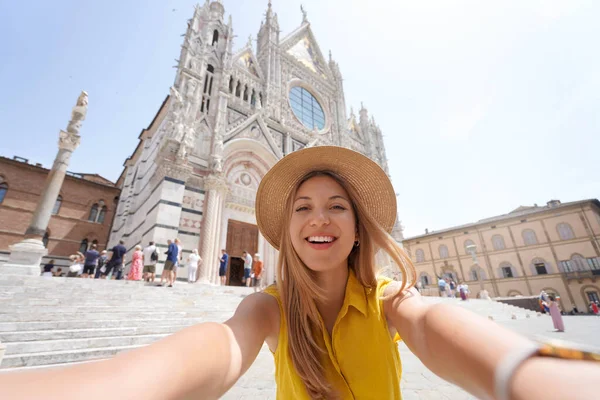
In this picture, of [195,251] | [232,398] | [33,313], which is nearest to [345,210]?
[232,398]

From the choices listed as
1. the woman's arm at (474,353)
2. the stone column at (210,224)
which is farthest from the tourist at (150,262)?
the woman's arm at (474,353)

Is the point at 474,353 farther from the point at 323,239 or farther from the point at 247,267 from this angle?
the point at 247,267

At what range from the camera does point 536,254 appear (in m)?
22.5

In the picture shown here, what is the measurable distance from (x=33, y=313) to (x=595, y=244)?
33.6m

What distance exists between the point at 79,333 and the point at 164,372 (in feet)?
12.7

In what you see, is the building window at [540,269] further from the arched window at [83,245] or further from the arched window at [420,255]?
the arched window at [83,245]

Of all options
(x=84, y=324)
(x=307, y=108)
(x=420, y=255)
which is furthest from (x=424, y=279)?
(x=84, y=324)

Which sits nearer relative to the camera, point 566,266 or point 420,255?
point 566,266

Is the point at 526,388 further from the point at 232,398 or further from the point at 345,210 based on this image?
the point at 232,398

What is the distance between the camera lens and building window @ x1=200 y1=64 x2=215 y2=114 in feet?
36.6

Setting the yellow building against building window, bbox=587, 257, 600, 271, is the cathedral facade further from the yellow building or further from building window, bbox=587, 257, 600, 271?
building window, bbox=587, 257, 600, 271

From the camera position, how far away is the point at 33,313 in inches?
133

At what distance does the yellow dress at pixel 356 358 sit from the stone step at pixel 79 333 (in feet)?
11.3

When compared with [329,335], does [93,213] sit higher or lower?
higher
